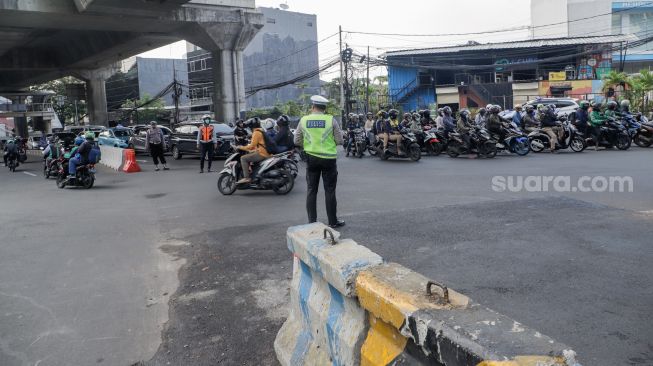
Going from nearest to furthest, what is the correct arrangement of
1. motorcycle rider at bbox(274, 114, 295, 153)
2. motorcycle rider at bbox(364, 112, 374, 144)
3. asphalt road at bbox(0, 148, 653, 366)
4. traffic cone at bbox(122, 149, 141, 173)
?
asphalt road at bbox(0, 148, 653, 366), motorcycle rider at bbox(274, 114, 295, 153), traffic cone at bbox(122, 149, 141, 173), motorcycle rider at bbox(364, 112, 374, 144)

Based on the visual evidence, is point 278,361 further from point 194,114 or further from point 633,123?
point 194,114

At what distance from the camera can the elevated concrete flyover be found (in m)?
20.2

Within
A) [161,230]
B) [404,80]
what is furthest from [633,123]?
[404,80]

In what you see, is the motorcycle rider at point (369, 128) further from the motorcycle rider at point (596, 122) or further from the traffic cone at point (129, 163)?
the traffic cone at point (129, 163)

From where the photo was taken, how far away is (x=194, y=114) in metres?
47.4

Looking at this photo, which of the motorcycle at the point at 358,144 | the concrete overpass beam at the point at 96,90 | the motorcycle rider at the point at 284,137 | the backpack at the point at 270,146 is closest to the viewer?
the backpack at the point at 270,146

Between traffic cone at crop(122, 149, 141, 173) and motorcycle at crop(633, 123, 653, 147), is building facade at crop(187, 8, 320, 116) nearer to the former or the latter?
traffic cone at crop(122, 149, 141, 173)

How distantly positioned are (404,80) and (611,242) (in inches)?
1534

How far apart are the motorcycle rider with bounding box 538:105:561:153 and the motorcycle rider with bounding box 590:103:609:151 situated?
1170 mm

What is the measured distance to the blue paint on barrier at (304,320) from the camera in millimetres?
3078

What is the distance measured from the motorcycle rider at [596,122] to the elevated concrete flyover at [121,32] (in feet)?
47.2

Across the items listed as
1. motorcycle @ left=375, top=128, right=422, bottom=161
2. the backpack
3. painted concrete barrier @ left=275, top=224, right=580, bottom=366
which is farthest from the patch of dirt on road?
motorcycle @ left=375, top=128, right=422, bottom=161

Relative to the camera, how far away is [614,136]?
16.2 m

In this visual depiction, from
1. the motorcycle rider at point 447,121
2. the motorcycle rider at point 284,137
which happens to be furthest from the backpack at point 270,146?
the motorcycle rider at point 447,121
